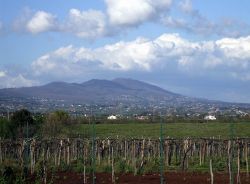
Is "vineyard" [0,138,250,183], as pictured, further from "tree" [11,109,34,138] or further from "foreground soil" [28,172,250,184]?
"tree" [11,109,34,138]

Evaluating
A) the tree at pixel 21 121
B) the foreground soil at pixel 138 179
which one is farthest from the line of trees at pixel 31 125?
the foreground soil at pixel 138 179

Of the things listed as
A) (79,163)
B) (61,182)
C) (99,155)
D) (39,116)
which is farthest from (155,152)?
(39,116)

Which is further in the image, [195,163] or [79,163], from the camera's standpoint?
[195,163]

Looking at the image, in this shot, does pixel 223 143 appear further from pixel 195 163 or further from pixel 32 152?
pixel 32 152

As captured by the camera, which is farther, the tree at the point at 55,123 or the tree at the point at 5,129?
the tree at the point at 55,123

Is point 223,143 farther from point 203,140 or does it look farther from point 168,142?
point 168,142

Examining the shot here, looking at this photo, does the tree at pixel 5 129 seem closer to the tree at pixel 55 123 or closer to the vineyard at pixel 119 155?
the tree at pixel 55 123

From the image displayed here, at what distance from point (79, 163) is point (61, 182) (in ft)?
18.7

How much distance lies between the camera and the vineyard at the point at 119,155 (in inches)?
969

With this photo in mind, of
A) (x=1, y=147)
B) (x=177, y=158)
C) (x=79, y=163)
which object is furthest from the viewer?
(x=177, y=158)

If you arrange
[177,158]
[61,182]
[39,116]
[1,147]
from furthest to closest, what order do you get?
[39,116]
[177,158]
[1,147]
[61,182]

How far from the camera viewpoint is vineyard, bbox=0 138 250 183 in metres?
24.6

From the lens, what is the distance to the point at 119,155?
102 feet

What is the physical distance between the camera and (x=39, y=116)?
4822cm
